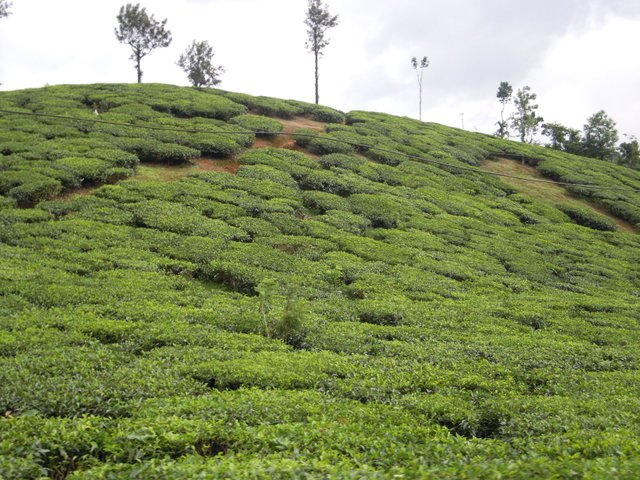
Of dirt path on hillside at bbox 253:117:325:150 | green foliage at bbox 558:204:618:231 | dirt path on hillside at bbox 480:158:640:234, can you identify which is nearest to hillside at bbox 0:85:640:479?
green foliage at bbox 558:204:618:231

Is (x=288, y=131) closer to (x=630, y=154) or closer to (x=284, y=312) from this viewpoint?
(x=284, y=312)

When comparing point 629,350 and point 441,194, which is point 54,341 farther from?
point 441,194

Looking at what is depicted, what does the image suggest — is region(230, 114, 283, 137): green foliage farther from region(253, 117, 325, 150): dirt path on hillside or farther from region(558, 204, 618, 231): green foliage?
region(558, 204, 618, 231): green foliage

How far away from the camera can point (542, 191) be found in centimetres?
2977

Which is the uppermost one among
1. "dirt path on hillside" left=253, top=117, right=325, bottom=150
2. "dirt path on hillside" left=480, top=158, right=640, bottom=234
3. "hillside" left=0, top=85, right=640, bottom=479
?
"dirt path on hillside" left=253, top=117, right=325, bottom=150

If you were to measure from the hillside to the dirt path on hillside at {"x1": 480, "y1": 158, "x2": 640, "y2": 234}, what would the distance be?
2069mm

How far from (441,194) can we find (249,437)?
64.8ft

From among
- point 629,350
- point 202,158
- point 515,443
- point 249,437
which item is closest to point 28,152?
point 202,158

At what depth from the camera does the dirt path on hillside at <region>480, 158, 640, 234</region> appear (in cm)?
2797

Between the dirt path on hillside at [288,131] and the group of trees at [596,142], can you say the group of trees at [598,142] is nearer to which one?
the group of trees at [596,142]

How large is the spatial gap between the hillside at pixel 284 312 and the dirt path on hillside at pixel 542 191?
2069 millimetres

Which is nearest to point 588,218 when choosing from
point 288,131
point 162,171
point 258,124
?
point 288,131

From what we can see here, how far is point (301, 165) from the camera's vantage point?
74.4ft

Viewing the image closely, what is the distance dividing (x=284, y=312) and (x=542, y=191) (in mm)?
24392
